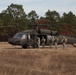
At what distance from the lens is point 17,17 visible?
11619 cm

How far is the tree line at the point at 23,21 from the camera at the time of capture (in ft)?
341

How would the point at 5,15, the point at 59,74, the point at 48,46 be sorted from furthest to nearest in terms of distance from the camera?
the point at 5,15
the point at 48,46
the point at 59,74

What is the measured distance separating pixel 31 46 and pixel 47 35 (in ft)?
8.37

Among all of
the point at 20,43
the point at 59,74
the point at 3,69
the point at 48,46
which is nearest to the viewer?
the point at 59,74

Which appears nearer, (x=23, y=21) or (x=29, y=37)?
(x=29, y=37)

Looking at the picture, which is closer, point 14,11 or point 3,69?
point 3,69

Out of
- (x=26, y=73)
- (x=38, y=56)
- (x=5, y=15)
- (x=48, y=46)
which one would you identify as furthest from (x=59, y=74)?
(x=5, y=15)

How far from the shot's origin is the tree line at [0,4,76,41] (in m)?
104

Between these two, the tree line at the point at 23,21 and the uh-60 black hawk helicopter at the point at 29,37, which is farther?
the tree line at the point at 23,21

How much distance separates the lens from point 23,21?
10862 cm

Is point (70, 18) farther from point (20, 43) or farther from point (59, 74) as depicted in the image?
point (59, 74)

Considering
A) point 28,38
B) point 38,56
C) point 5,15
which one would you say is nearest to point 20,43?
point 28,38

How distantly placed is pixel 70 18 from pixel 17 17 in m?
19.5

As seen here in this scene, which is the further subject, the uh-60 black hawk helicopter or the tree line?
the tree line
